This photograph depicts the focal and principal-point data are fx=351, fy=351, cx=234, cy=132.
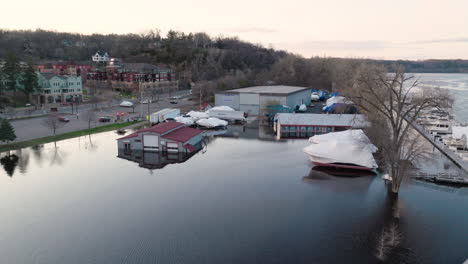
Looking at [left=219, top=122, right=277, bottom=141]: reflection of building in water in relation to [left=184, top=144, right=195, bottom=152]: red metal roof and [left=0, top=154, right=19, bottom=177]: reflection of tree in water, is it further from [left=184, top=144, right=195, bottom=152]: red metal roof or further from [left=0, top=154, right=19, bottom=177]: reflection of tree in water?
[left=0, top=154, right=19, bottom=177]: reflection of tree in water

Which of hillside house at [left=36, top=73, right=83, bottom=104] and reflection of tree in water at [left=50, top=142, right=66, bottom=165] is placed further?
hillside house at [left=36, top=73, right=83, bottom=104]

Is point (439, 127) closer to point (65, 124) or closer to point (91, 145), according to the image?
point (91, 145)

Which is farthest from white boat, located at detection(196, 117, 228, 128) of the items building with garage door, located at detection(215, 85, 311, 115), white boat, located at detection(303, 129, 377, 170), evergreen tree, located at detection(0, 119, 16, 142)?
evergreen tree, located at detection(0, 119, 16, 142)

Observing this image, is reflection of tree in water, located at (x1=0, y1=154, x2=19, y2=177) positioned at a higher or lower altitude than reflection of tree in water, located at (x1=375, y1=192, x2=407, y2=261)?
higher

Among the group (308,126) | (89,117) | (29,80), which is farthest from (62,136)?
(308,126)

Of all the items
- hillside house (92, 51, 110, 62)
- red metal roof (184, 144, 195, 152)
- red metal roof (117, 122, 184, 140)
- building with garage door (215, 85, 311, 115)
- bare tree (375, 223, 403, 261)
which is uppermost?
hillside house (92, 51, 110, 62)

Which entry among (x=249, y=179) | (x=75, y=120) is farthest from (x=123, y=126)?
(x=249, y=179)

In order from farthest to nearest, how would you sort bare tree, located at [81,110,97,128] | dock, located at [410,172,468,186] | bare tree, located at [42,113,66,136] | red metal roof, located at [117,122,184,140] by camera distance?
bare tree, located at [81,110,97,128] → bare tree, located at [42,113,66,136] → red metal roof, located at [117,122,184,140] → dock, located at [410,172,468,186]

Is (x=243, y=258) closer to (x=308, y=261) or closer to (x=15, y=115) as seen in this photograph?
(x=308, y=261)
